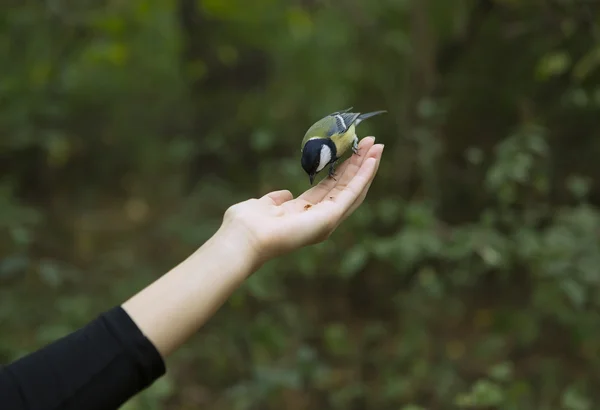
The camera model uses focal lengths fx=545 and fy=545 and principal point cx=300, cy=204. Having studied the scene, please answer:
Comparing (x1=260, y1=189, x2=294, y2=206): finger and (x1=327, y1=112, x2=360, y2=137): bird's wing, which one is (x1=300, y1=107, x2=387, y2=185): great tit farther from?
(x1=260, y1=189, x2=294, y2=206): finger

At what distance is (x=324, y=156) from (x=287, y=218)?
77cm

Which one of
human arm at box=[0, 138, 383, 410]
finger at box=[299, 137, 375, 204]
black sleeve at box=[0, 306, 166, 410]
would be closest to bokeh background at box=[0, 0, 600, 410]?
finger at box=[299, 137, 375, 204]

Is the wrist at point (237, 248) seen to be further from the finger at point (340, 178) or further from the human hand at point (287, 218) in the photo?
the finger at point (340, 178)

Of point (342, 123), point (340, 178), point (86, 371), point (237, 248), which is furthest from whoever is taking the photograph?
point (342, 123)

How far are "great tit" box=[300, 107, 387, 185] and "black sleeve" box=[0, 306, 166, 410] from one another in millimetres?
1198

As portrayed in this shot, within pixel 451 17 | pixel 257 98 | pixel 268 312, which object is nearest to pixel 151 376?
pixel 268 312

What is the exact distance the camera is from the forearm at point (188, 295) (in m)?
1.05

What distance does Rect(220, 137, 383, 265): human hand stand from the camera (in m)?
1.32

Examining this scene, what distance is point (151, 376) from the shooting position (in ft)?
3.29

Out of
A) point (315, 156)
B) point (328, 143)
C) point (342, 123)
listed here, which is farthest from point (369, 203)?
point (315, 156)

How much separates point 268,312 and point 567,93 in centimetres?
225

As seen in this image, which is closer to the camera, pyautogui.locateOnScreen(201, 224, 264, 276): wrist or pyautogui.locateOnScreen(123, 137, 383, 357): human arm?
pyautogui.locateOnScreen(123, 137, 383, 357): human arm

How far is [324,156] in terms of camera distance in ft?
7.06

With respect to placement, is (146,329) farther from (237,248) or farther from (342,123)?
(342,123)
